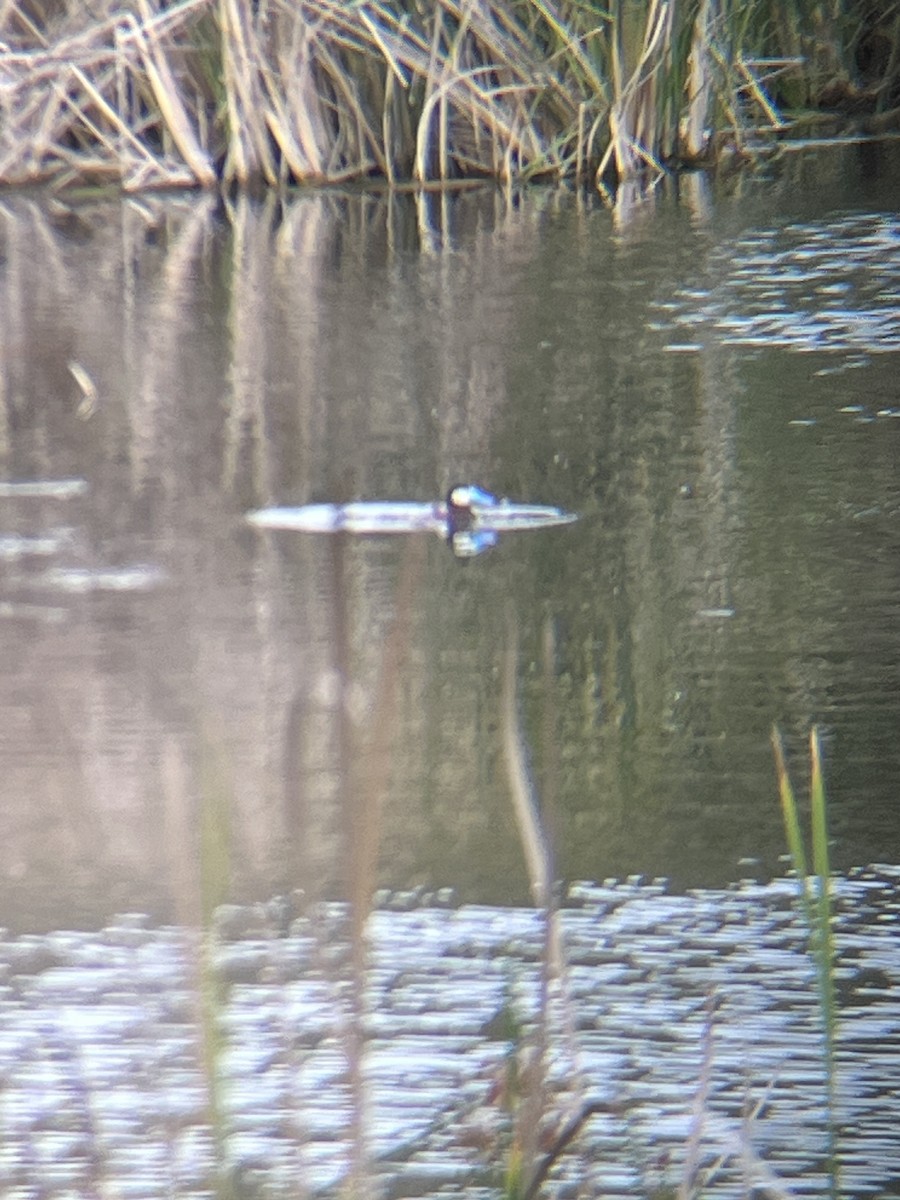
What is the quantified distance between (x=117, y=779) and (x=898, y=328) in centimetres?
231

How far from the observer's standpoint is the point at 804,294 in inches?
176

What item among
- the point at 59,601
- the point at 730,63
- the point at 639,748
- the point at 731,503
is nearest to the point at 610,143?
the point at 730,63

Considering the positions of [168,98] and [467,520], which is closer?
[467,520]

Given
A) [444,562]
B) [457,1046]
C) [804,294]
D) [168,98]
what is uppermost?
[168,98]

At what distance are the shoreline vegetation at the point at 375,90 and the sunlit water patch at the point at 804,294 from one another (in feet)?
4.31

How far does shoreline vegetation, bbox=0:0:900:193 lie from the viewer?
21.0 feet

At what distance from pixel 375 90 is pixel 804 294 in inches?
105

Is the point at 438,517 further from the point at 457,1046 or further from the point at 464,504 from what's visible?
the point at 457,1046

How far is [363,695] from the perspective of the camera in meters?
2.55

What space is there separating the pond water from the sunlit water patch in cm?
1

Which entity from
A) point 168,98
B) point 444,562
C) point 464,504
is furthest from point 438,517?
point 168,98

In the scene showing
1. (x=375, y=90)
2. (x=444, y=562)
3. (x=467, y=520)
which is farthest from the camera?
(x=375, y=90)

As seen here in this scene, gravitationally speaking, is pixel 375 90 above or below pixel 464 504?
above

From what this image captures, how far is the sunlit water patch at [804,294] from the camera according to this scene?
13.6 ft
